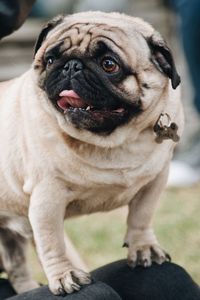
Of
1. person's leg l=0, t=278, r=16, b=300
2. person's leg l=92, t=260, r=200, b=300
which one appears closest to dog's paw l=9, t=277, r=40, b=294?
person's leg l=0, t=278, r=16, b=300

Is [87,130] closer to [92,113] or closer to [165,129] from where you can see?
[92,113]

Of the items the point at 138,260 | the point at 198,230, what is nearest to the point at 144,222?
the point at 138,260

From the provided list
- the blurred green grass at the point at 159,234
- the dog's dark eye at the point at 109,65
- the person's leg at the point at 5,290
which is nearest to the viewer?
the dog's dark eye at the point at 109,65

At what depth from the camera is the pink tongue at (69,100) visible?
1808 millimetres

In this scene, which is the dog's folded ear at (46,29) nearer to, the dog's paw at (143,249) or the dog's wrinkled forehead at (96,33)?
the dog's wrinkled forehead at (96,33)

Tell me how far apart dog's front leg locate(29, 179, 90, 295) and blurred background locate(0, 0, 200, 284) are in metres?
1.10

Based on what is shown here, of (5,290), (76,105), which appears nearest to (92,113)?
(76,105)

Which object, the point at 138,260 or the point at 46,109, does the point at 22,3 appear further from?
the point at 138,260

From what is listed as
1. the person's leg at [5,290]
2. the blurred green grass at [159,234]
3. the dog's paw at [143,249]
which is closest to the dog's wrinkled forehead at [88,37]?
the dog's paw at [143,249]

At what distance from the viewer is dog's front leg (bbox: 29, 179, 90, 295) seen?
1876 mm

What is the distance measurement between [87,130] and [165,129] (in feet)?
0.57

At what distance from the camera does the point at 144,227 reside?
2.05 metres

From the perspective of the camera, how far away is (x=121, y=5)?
5344mm

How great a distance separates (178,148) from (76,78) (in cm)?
327
